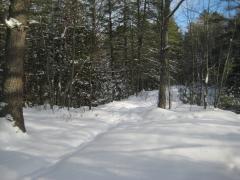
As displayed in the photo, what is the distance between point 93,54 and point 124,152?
12313 mm

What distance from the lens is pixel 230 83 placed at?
83.8 ft

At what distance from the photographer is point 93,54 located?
18297 mm

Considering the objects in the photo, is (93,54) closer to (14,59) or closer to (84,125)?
(84,125)

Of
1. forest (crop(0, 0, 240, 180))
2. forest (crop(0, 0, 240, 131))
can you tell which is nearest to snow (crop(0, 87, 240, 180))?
forest (crop(0, 0, 240, 180))

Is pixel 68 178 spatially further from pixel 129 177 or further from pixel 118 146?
pixel 118 146

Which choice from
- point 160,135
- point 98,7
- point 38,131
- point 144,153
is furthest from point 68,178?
point 98,7

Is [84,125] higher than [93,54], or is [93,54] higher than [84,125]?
[93,54]

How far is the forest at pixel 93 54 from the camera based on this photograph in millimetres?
8398

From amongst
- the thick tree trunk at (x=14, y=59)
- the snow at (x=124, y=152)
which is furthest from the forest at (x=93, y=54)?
the snow at (x=124, y=152)

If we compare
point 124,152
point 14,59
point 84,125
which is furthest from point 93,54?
point 124,152

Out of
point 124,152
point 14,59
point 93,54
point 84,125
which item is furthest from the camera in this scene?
point 93,54

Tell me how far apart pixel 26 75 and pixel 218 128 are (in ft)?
40.4

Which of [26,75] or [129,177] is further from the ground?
[26,75]

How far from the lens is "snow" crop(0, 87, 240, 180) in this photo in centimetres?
538
